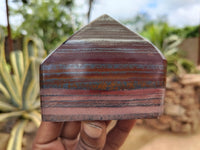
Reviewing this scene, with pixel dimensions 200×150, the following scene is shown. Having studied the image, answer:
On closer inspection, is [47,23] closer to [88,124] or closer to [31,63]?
[31,63]

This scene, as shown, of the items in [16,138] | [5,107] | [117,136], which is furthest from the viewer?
[5,107]

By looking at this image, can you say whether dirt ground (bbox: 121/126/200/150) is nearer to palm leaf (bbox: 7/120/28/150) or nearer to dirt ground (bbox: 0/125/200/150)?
dirt ground (bbox: 0/125/200/150)

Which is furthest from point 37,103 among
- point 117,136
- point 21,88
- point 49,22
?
point 49,22

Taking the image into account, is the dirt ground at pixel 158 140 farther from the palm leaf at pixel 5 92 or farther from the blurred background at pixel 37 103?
the palm leaf at pixel 5 92

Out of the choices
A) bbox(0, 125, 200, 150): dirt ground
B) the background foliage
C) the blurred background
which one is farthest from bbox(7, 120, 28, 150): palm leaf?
the background foliage

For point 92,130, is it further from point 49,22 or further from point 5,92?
point 49,22
